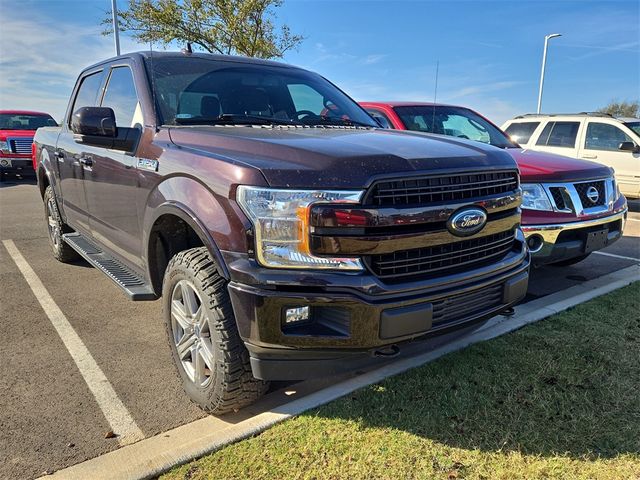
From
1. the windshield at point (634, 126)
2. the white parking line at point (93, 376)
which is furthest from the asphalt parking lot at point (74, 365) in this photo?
the windshield at point (634, 126)

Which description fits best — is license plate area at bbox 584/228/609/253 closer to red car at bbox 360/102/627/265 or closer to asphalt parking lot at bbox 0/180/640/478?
red car at bbox 360/102/627/265

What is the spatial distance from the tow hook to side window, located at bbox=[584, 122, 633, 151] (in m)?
9.41

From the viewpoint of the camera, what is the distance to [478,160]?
2568mm

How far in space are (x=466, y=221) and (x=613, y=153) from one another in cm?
904

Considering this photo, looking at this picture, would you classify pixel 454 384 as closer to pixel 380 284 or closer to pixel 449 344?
pixel 449 344

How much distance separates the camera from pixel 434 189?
2.32 metres

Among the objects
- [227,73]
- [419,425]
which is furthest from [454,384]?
[227,73]

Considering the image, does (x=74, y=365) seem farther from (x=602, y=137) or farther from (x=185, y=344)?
(x=602, y=137)

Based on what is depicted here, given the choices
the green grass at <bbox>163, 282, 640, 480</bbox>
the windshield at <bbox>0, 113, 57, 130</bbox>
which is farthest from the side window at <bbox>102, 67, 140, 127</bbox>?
the windshield at <bbox>0, 113, 57, 130</bbox>

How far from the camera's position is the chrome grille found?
1347 centimetres

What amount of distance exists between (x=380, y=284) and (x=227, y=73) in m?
2.10

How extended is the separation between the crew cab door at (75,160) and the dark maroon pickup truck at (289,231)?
3.24ft

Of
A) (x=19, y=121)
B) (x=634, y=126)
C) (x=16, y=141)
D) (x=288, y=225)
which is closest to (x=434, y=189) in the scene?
(x=288, y=225)

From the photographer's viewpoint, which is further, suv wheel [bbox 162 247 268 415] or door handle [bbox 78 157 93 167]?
door handle [bbox 78 157 93 167]
